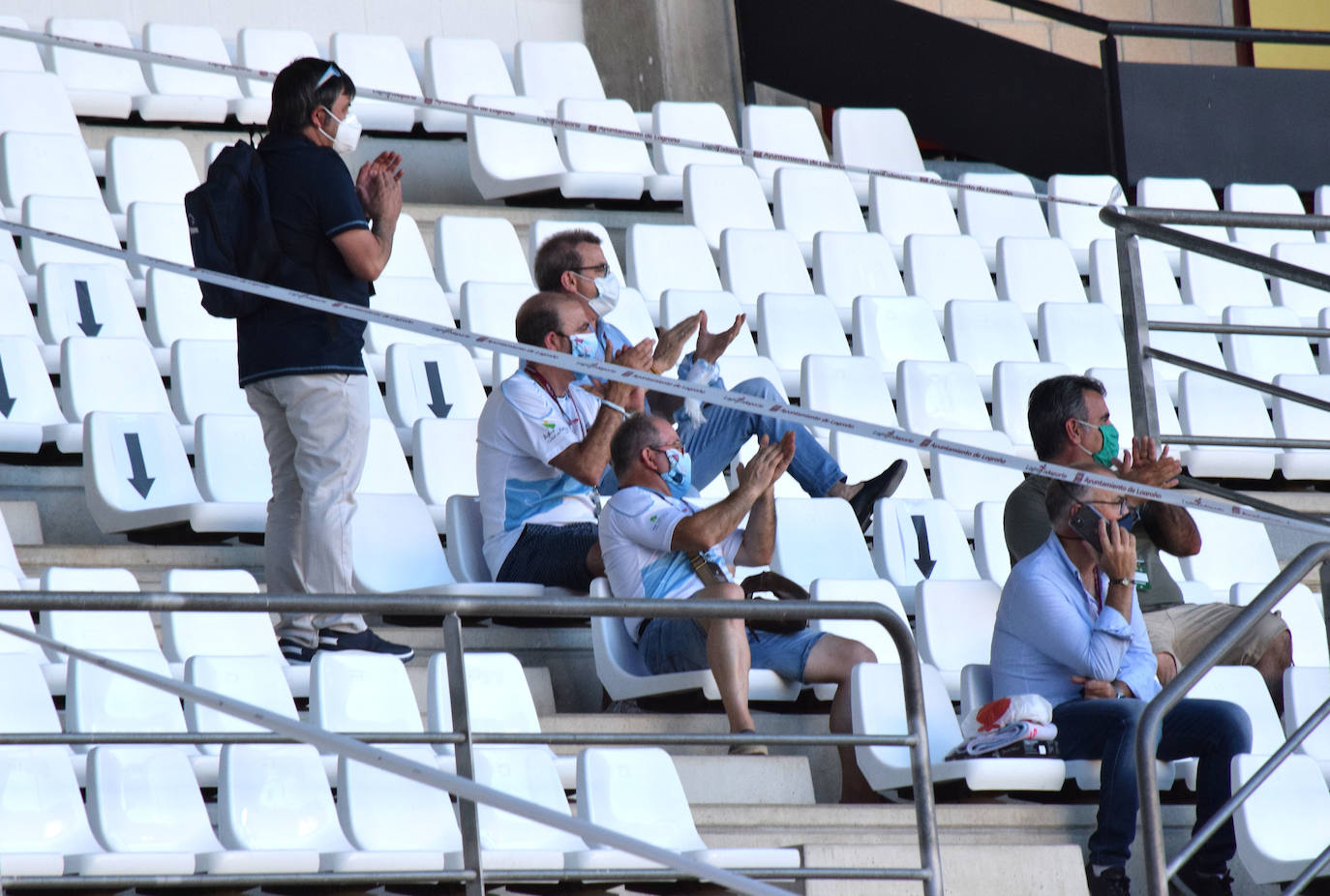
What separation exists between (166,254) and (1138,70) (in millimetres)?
3661

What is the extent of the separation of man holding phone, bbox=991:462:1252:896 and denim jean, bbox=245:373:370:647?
134 centimetres

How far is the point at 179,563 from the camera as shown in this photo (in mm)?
4727

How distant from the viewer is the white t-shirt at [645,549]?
438cm

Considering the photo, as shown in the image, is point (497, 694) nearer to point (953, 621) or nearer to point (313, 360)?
point (313, 360)

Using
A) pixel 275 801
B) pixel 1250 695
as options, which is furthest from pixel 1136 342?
pixel 275 801

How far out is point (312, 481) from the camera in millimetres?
4344

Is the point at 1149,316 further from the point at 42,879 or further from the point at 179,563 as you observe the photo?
the point at 42,879

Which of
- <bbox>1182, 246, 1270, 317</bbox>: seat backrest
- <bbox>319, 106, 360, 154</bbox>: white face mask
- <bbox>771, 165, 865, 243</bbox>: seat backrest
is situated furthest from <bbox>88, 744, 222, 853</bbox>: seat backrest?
<bbox>1182, 246, 1270, 317</bbox>: seat backrest

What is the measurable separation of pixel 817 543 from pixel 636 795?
138 cm

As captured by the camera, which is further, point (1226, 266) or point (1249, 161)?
point (1249, 161)

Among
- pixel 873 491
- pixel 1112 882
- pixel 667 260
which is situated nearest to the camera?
pixel 1112 882

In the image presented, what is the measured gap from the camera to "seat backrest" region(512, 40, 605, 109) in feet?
24.6

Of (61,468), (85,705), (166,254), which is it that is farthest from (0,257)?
(85,705)

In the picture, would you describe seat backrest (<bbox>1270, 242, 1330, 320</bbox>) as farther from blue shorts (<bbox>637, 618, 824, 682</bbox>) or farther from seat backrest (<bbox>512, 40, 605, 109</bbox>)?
blue shorts (<bbox>637, 618, 824, 682</bbox>)
